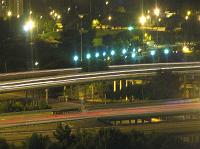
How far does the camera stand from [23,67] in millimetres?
40688

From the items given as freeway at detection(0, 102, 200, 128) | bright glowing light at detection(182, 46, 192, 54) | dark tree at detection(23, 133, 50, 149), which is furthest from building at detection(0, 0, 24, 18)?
dark tree at detection(23, 133, 50, 149)

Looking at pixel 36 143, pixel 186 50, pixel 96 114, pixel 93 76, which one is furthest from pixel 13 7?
pixel 36 143

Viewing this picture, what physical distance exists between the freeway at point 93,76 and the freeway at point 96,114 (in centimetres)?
543

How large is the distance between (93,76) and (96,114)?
9.14 m

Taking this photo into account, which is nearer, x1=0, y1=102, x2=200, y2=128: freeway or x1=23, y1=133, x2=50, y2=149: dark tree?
x1=23, y1=133, x2=50, y2=149: dark tree

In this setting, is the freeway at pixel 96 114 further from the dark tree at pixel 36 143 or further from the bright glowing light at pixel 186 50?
the bright glowing light at pixel 186 50

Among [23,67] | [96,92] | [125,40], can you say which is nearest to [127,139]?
[96,92]

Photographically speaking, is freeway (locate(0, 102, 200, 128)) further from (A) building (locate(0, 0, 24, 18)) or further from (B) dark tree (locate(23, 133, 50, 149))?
(A) building (locate(0, 0, 24, 18))

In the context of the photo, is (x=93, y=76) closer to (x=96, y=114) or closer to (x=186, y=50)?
(x=96, y=114)

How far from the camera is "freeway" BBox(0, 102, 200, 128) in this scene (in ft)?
63.6

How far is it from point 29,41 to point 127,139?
3126 centimetres

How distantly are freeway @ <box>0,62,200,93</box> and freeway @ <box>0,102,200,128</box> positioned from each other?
17.8 ft

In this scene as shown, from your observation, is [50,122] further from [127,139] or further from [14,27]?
[14,27]

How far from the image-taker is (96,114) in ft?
67.2
